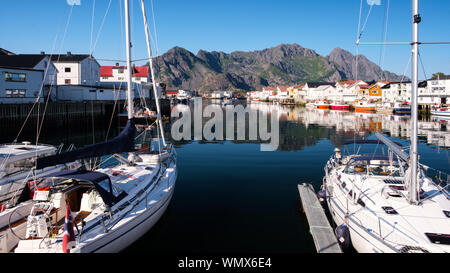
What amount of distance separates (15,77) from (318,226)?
51541mm

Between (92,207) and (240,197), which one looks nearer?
(92,207)

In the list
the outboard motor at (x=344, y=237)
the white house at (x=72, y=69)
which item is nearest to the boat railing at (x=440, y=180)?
the outboard motor at (x=344, y=237)

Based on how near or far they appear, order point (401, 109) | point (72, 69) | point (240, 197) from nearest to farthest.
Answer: point (240, 197), point (72, 69), point (401, 109)

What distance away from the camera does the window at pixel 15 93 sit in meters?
46.0

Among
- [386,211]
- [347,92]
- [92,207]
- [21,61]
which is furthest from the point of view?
[347,92]

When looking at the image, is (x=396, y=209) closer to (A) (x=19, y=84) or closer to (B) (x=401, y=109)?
(A) (x=19, y=84)

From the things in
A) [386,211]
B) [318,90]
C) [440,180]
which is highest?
[318,90]

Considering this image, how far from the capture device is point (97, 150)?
43.9 ft

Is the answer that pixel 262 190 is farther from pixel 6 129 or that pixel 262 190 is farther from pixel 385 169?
pixel 6 129

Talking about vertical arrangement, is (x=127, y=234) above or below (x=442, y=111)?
below

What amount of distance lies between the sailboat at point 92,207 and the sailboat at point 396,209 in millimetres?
7779

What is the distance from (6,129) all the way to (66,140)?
8499 mm

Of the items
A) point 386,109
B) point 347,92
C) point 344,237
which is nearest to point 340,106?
point 386,109

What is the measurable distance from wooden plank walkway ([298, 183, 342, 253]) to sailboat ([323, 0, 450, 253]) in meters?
0.46
